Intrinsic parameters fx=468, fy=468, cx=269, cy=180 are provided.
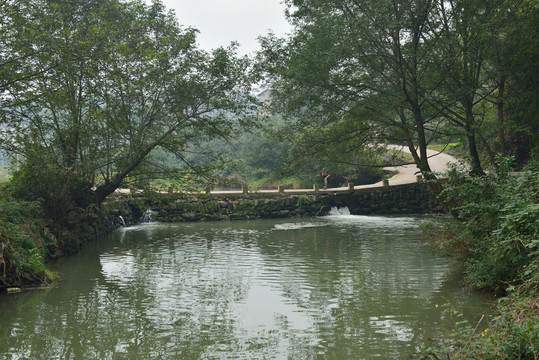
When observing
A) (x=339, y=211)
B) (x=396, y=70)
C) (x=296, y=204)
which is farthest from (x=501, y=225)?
(x=339, y=211)

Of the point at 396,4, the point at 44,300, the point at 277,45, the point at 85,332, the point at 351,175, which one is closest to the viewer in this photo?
the point at 85,332

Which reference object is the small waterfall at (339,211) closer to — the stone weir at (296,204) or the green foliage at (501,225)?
the stone weir at (296,204)

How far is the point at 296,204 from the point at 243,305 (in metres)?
18.4

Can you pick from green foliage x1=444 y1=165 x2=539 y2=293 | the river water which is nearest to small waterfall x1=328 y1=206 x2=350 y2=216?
the river water

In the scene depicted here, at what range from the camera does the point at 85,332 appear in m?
6.50

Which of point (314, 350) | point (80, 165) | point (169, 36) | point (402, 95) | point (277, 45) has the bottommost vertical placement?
point (314, 350)

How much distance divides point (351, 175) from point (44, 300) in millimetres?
26129

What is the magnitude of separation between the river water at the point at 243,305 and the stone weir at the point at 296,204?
1087cm

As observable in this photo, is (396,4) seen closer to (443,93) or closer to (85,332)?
(443,93)

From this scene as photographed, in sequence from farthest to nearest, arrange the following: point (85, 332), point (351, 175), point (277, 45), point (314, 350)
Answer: point (351, 175) < point (277, 45) < point (85, 332) < point (314, 350)

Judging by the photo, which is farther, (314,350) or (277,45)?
(277,45)

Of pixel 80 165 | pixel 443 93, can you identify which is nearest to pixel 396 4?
pixel 443 93

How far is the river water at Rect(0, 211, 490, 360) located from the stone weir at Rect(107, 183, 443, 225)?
10.9 metres

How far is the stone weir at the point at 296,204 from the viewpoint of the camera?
81.4 ft
